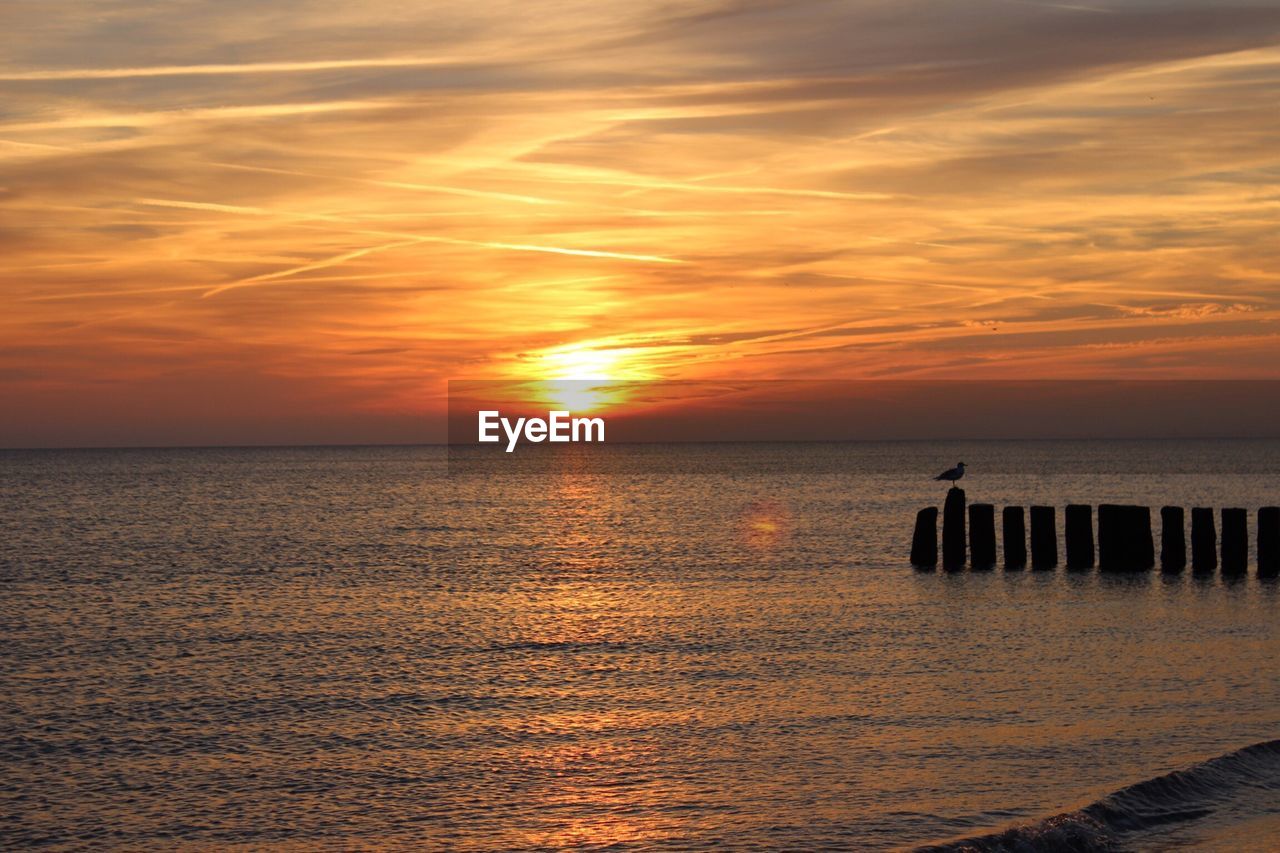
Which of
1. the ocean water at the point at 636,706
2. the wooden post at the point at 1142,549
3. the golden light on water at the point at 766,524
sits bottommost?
the golden light on water at the point at 766,524

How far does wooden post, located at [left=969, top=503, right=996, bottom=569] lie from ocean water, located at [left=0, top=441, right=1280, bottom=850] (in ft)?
4.31

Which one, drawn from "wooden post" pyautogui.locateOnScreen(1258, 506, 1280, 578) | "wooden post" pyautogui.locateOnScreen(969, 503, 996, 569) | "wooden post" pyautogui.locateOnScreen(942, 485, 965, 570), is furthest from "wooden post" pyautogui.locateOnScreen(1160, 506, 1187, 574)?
"wooden post" pyautogui.locateOnScreen(942, 485, 965, 570)

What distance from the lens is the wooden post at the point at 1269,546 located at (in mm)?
33844

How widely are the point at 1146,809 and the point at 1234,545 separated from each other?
22.0m

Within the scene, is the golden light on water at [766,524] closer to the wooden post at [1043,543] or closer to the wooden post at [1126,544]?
the wooden post at [1043,543]

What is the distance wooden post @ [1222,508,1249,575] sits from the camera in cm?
3394

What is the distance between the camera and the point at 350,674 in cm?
2309

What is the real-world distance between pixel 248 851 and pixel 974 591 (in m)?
23.4

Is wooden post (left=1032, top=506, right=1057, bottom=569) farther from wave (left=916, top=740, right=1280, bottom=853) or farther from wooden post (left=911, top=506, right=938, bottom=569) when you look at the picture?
wave (left=916, top=740, right=1280, bottom=853)

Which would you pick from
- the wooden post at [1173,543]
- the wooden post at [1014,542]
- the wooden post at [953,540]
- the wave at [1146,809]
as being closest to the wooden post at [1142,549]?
the wooden post at [1173,543]

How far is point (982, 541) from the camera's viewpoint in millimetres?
37406

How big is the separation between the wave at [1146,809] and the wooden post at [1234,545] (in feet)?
62.4

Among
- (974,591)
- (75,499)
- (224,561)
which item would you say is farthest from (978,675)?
(75,499)

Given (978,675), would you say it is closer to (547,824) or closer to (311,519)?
(547,824)
